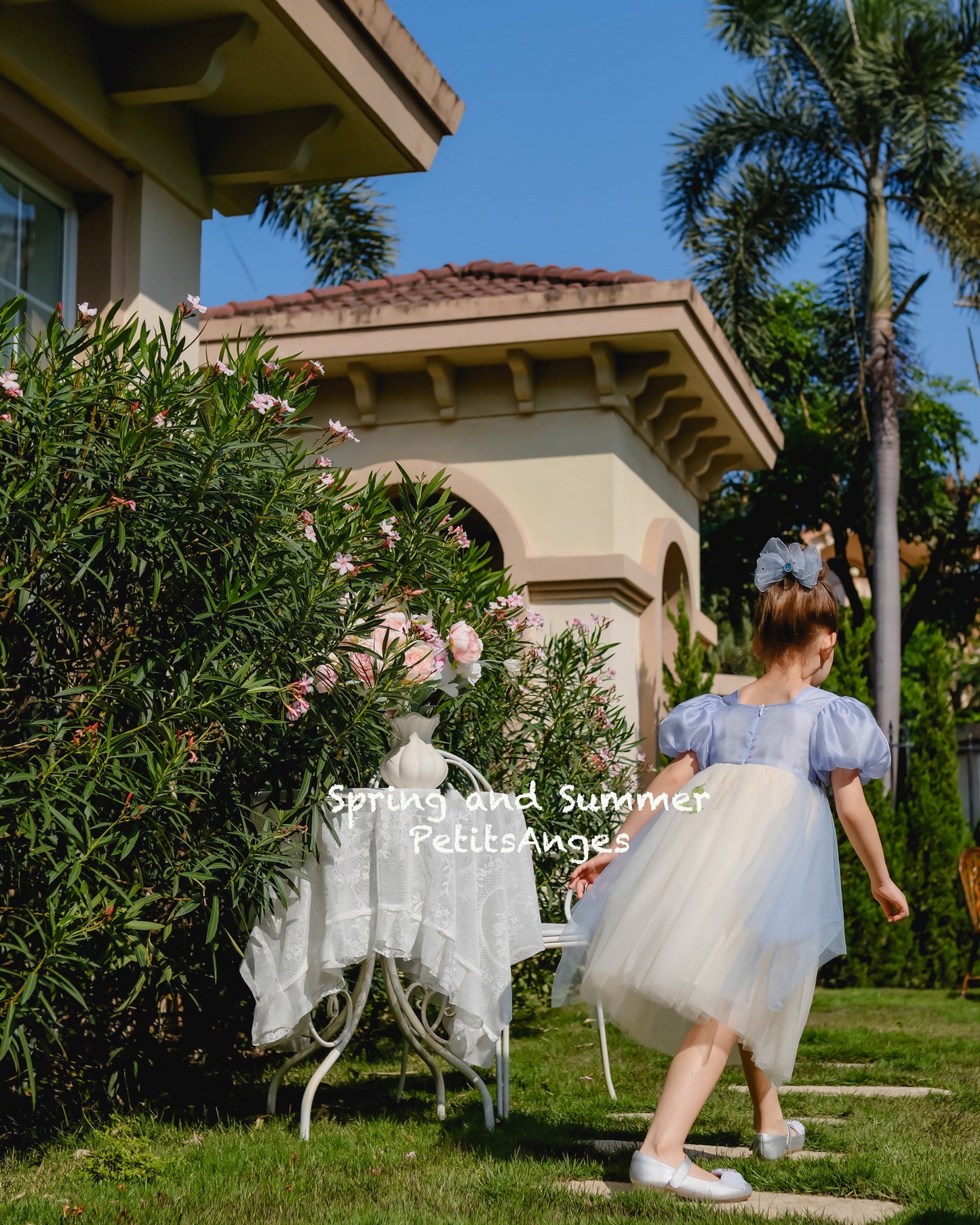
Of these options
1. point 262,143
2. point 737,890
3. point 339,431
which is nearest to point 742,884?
point 737,890

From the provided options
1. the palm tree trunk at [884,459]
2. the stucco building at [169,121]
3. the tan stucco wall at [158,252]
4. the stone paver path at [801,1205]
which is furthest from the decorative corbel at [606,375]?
the stone paver path at [801,1205]

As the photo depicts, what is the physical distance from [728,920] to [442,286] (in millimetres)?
8474

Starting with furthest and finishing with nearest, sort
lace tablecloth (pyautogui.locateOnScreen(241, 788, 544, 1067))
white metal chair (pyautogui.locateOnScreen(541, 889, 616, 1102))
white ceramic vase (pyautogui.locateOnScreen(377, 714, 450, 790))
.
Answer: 1. white metal chair (pyautogui.locateOnScreen(541, 889, 616, 1102))
2. white ceramic vase (pyautogui.locateOnScreen(377, 714, 450, 790))
3. lace tablecloth (pyautogui.locateOnScreen(241, 788, 544, 1067))

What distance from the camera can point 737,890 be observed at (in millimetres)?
3609

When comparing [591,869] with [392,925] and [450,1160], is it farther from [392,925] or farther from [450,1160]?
[450,1160]

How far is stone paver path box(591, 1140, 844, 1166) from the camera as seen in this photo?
13.1 ft

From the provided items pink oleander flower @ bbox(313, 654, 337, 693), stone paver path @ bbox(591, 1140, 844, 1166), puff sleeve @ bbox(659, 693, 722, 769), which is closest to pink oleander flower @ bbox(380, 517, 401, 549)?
pink oleander flower @ bbox(313, 654, 337, 693)

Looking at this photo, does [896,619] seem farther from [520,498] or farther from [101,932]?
[101,932]

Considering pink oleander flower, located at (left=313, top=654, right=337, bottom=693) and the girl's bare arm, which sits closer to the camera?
the girl's bare arm

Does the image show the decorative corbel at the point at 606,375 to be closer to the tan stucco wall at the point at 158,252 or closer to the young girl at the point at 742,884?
the tan stucco wall at the point at 158,252

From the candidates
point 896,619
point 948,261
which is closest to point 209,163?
point 896,619

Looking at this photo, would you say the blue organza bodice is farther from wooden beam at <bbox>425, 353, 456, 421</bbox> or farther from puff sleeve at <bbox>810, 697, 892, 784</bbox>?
wooden beam at <bbox>425, 353, 456, 421</bbox>

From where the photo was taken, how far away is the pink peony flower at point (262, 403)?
421cm

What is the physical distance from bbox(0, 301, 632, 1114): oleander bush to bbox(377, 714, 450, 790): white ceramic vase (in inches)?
3.5
